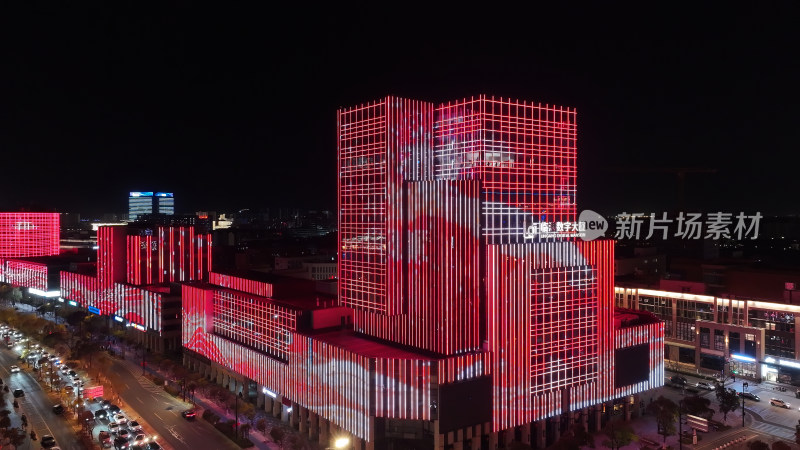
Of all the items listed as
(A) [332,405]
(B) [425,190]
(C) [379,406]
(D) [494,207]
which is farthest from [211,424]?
(D) [494,207]

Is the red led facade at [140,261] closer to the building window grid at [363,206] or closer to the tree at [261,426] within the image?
the tree at [261,426]

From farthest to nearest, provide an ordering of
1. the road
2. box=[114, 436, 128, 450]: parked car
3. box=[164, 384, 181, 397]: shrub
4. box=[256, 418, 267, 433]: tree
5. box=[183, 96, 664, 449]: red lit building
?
box=[164, 384, 181, 397]: shrub → the road → box=[256, 418, 267, 433]: tree → box=[114, 436, 128, 450]: parked car → box=[183, 96, 664, 449]: red lit building

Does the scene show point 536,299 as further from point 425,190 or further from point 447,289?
point 425,190

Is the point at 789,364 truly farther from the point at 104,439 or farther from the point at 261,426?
the point at 104,439

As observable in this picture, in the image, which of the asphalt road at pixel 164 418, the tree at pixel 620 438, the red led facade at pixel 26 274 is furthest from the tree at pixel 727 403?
the red led facade at pixel 26 274

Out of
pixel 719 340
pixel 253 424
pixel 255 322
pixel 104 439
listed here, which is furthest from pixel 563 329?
pixel 104 439

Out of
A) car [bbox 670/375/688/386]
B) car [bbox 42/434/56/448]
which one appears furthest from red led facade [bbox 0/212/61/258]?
car [bbox 670/375/688/386]

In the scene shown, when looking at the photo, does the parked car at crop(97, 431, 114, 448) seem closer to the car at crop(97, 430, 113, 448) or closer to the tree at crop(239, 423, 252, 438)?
the car at crop(97, 430, 113, 448)
